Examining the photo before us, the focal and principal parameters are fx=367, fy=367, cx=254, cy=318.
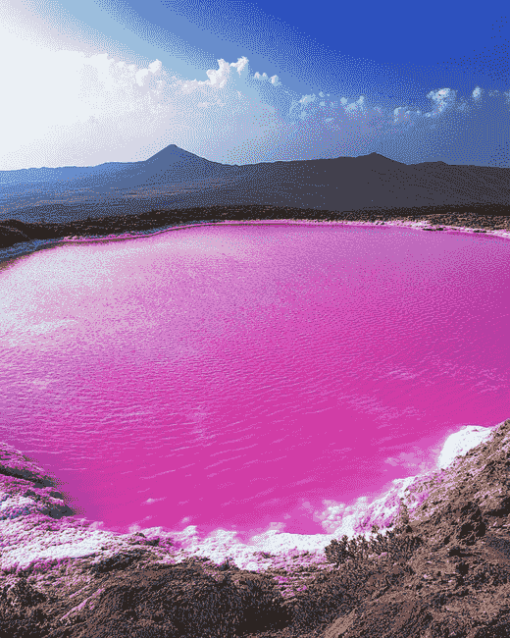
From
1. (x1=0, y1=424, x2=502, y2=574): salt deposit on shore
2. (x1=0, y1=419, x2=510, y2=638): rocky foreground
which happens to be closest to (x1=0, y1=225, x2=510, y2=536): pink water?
(x1=0, y1=424, x2=502, y2=574): salt deposit on shore

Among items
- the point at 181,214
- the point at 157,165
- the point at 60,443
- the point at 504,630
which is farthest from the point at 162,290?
the point at 157,165

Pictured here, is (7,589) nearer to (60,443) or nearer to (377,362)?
(60,443)

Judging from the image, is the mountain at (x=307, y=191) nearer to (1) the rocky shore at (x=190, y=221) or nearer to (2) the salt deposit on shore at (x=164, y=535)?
(1) the rocky shore at (x=190, y=221)

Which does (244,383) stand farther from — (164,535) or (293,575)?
(293,575)

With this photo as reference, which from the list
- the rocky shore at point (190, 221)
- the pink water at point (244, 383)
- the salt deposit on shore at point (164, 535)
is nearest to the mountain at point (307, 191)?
the rocky shore at point (190, 221)

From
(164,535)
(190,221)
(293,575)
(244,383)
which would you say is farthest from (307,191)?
(293,575)
